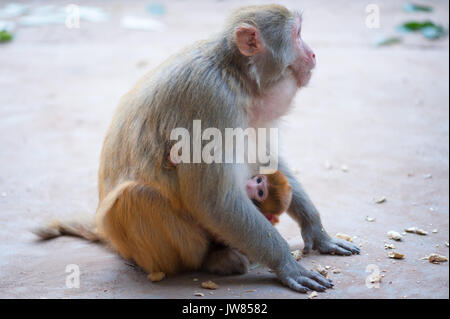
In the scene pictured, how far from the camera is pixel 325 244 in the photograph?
16.2 ft

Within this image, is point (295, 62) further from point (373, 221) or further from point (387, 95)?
point (387, 95)

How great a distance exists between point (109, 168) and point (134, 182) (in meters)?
0.42

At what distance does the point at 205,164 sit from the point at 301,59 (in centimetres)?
120

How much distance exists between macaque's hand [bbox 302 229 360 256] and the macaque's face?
1.89 ft

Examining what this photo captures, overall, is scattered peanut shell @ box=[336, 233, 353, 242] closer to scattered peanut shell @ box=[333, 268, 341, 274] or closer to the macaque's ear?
scattered peanut shell @ box=[333, 268, 341, 274]

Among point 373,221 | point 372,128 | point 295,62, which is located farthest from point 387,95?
point 295,62

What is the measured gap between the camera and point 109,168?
454 centimetres

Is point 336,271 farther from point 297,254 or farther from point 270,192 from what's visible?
point 270,192

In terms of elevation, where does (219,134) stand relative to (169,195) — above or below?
above

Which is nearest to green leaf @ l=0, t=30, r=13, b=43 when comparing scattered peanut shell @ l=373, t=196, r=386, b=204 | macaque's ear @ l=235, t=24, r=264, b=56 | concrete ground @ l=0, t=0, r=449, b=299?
concrete ground @ l=0, t=0, r=449, b=299

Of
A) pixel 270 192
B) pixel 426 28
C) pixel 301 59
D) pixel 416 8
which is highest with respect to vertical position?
pixel 416 8

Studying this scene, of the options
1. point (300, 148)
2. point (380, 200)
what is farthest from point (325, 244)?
point (300, 148)

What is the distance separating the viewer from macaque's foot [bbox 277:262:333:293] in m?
4.12

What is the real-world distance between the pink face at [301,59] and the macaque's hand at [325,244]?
1.43m
